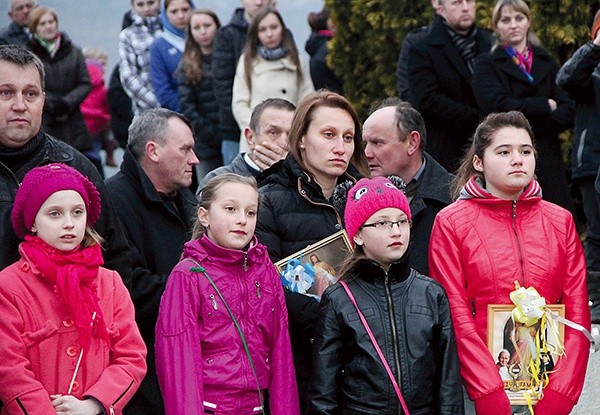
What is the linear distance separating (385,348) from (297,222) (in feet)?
2.63

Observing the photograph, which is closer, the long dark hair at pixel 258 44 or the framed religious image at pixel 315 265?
the framed religious image at pixel 315 265

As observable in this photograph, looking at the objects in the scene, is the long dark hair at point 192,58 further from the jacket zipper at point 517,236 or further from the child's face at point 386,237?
the child's face at point 386,237

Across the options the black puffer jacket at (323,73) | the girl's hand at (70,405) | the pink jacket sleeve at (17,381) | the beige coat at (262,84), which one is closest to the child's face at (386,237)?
the girl's hand at (70,405)

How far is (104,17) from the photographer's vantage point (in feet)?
47.3

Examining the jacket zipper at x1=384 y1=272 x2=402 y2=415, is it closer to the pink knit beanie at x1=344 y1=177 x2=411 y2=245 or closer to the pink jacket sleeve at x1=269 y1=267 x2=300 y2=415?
the pink knit beanie at x1=344 y1=177 x2=411 y2=245

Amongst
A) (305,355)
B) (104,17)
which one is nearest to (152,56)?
(104,17)

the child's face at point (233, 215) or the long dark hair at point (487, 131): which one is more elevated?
the long dark hair at point (487, 131)

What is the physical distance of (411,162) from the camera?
6.31 metres

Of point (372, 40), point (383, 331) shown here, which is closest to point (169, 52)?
point (372, 40)

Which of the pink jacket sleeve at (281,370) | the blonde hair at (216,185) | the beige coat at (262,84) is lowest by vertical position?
the pink jacket sleeve at (281,370)

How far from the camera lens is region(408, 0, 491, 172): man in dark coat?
909cm

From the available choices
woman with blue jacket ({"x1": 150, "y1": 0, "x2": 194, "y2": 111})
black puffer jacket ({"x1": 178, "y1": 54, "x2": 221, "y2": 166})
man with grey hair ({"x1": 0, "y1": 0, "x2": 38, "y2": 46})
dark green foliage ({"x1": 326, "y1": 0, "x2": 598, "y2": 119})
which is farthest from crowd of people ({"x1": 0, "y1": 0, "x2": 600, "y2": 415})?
man with grey hair ({"x1": 0, "y1": 0, "x2": 38, "y2": 46})

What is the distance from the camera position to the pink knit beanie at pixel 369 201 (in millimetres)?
5172

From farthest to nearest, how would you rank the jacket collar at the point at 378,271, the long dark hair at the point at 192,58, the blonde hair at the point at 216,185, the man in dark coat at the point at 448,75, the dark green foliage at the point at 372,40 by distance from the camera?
the long dark hair at the point at 192,58 < the dark green foliage at the point at 372,40 < the man in dark coat at the point at 448,75 < the blonde hair at the point at 216,185 < the jacket collar at the point at 378,271
